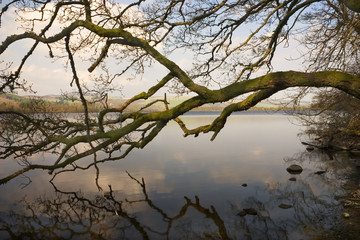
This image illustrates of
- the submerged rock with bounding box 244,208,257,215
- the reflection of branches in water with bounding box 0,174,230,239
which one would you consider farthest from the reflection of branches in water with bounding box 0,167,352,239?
the submerged rock with bounding box 244,208,257,215

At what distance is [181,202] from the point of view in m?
12.7

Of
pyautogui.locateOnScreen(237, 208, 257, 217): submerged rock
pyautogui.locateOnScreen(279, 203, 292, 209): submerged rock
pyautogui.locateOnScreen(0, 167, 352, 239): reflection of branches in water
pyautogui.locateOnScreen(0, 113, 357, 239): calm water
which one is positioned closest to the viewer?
pyautogui.locateOnScreen(0, 167, 352, 239): reflection of branches in water

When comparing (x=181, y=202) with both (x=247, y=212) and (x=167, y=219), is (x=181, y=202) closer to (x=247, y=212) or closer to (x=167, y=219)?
(x=167, y=219)

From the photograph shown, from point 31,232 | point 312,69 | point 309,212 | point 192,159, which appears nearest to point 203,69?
point 312,69

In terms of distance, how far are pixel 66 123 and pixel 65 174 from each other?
10496mm

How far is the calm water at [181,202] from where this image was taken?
9484 millimetres

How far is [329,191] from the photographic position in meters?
13.1

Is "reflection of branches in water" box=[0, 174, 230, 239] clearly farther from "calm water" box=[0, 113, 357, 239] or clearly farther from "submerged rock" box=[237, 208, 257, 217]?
"submerged rock" box=[237, 208, 257, 217]

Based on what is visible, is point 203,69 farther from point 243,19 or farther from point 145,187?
point 145,187

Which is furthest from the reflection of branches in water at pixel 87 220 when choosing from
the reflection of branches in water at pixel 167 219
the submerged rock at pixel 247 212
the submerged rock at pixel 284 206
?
the submerged rock at pixel 284 206

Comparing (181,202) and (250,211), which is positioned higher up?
(250,211)

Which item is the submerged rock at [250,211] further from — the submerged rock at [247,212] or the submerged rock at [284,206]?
the submerged rock at [284,206]

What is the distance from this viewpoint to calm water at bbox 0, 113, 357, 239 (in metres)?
9.48

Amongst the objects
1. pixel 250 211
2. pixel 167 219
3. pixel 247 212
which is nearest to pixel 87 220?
pixel 167 219
